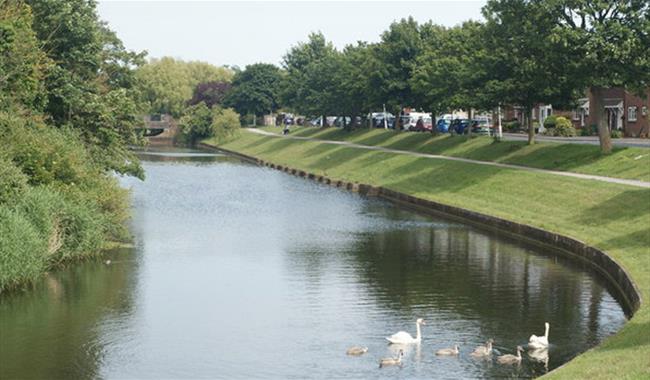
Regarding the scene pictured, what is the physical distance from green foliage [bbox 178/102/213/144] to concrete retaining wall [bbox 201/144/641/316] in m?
81.9

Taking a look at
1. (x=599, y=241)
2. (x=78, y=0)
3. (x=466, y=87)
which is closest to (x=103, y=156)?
(x=78, y=0)

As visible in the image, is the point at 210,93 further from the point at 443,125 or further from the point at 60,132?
the point at 60,132

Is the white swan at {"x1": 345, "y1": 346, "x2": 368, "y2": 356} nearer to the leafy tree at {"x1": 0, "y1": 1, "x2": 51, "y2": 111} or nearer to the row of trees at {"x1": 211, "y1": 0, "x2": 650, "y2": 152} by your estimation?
the leafy tree at {"x1": 0, "y1": 1, "x2": 51, "y2": 111}

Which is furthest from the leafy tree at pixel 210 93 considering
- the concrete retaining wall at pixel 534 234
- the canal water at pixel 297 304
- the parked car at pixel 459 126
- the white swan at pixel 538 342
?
the white swan at pixel 538 342

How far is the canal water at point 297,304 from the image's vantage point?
26891 mm

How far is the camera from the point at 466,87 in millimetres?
75875

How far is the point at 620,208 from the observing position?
158ft

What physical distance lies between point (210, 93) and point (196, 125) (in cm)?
3140

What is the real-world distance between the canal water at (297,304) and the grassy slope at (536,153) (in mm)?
11441

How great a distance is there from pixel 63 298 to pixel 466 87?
46625mm

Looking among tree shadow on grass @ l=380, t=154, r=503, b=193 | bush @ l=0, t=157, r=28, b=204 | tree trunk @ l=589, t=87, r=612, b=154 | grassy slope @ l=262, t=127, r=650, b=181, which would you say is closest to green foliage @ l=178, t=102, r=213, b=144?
grassy slope @ l=262, t=127, r=650, b=181

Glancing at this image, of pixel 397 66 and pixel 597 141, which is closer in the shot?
pixel 597 141

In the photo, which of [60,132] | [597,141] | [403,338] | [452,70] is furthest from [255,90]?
[403,338]

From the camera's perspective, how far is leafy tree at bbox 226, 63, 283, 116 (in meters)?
180
